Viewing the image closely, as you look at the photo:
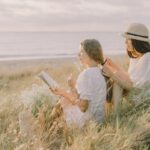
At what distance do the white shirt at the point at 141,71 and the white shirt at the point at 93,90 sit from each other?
699 millimetres

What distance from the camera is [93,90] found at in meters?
6.37

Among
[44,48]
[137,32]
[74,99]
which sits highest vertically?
[137,32]

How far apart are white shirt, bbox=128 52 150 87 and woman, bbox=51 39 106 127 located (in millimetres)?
706

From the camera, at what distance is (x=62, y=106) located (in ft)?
21.6

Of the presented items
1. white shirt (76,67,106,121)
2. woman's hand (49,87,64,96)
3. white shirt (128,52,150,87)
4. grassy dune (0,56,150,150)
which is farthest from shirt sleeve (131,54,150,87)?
woman's hand (49,87,64,96)

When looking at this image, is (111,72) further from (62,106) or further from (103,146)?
(103,146)

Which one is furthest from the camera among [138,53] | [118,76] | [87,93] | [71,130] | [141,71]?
[138,53]

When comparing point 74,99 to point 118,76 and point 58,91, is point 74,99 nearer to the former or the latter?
point 58,91

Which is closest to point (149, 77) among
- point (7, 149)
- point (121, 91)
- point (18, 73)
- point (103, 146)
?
point (121, 91)

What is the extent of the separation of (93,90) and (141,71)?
37.2 inches

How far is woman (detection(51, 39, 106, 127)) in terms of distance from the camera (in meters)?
6.32

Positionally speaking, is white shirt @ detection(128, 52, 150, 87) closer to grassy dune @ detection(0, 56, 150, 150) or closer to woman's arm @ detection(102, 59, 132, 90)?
grassy dune @ detection(0, 56, 150, 150)

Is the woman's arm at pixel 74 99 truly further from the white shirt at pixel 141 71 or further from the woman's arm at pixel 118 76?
the white shirt at pixel 141 71

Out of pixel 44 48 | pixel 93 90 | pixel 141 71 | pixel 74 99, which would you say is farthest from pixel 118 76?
pixel 44 48
